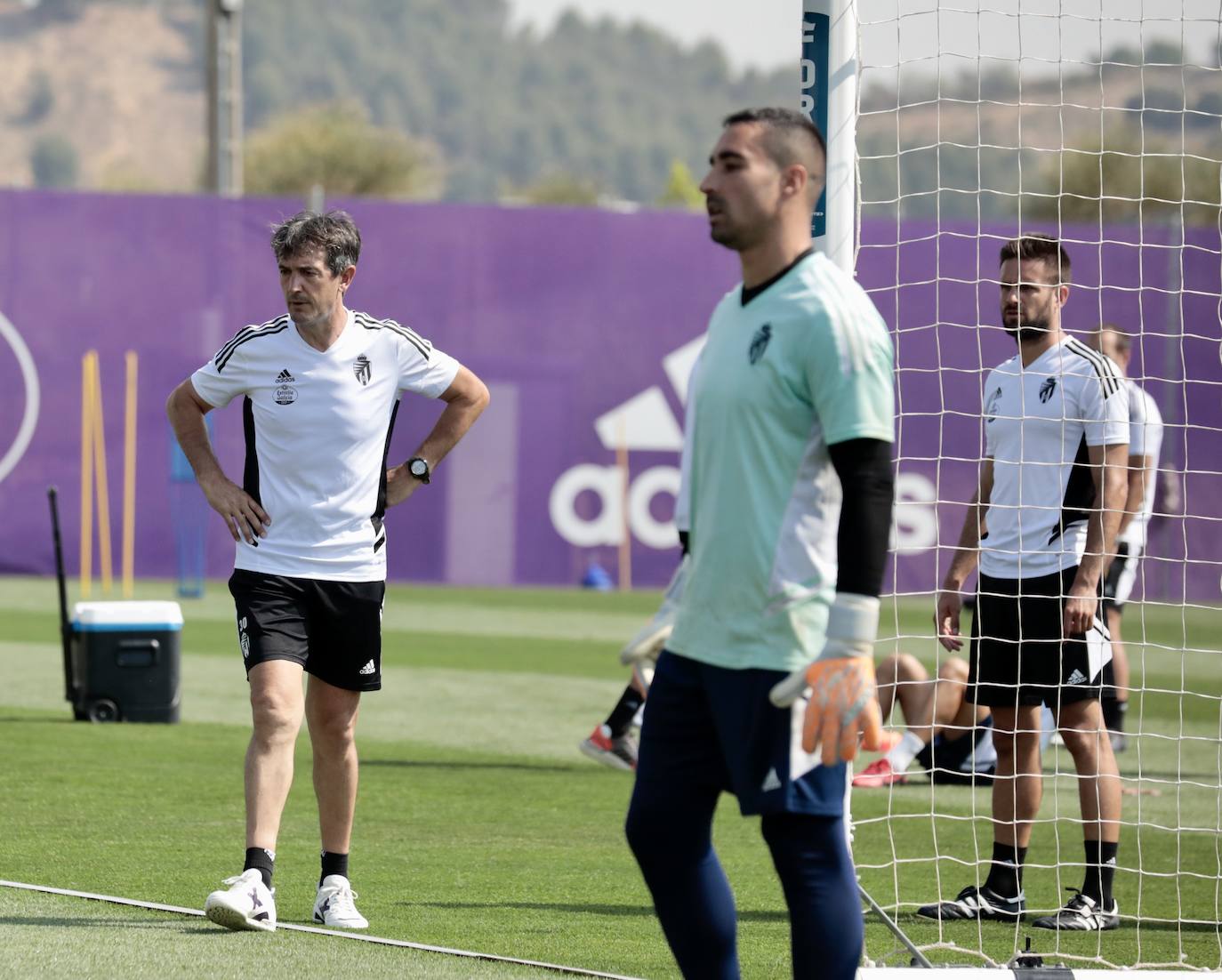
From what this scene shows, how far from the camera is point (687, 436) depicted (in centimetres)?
415

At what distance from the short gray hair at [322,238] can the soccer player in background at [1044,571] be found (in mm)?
2062

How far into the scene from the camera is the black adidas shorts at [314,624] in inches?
221

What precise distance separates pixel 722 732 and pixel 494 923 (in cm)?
213

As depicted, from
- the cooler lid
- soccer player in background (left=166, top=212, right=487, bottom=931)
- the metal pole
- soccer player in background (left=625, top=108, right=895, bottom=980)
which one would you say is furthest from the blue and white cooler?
the metal pole

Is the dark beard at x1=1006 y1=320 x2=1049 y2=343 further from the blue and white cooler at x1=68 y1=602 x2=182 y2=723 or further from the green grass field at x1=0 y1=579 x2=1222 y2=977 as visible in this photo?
the blue and white cooler at x1=68 y1=602 x2=182 y2=723

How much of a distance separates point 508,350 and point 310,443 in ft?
46.7

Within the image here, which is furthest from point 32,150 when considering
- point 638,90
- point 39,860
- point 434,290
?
point 39,860

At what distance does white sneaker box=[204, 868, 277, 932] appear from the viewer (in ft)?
17.5

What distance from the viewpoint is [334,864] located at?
227 inches

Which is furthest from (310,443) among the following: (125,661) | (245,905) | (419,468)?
(125,661)

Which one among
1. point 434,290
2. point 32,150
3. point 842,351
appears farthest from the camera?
point 32,150

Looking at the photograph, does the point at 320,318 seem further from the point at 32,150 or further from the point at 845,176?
the point at 32,150

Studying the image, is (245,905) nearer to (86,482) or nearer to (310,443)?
(310,443)

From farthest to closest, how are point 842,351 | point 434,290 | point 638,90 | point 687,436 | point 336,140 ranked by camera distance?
1. point 638,90
2. point 336,140
3. point 434,290
4. point 687,436
5. point 842,351
